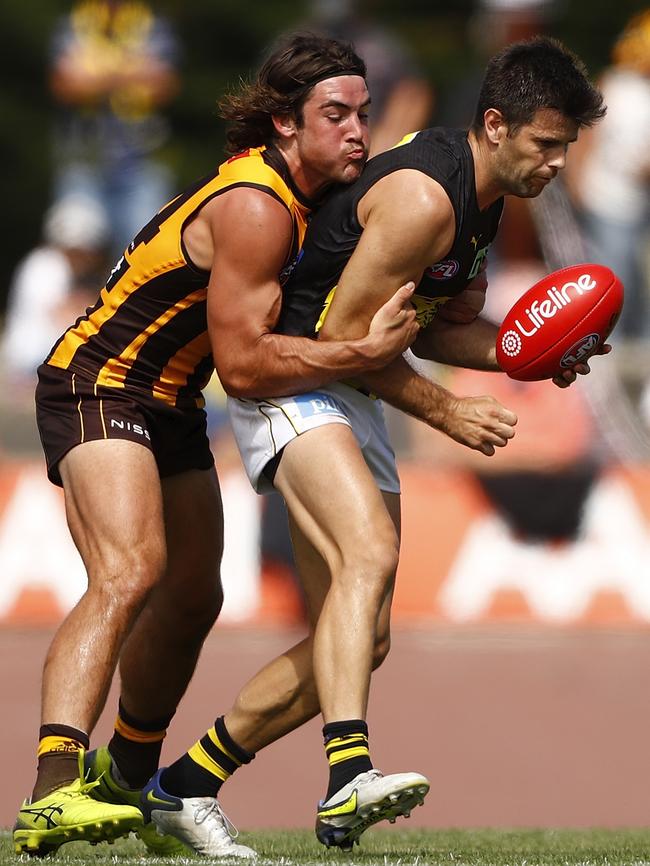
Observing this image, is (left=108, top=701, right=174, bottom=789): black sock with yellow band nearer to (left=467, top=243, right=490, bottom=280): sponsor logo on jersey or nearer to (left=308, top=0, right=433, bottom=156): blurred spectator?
(left=467, top=243, right=490, bottom=280): sponsor logo on jersey

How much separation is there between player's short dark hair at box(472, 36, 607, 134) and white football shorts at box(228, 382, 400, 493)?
1035 mm

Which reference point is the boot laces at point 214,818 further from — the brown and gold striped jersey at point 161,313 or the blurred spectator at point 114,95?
the blurred spectator at point 114,95

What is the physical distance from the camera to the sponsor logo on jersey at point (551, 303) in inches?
219

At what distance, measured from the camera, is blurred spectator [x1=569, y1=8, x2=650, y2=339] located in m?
13.0

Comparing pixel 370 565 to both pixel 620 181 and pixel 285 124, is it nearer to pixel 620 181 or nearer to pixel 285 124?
pixel 285 124

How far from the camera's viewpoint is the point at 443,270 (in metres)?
5.47

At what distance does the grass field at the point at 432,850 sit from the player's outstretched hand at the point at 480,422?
1.30 metres

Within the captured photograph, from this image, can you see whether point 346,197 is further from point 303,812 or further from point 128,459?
point 303,812

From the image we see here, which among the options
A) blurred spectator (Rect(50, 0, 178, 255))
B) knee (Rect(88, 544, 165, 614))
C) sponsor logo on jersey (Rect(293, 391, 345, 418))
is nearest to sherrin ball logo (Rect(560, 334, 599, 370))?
sponsor logo on jersey (Rect(293, 391, 345, 418))

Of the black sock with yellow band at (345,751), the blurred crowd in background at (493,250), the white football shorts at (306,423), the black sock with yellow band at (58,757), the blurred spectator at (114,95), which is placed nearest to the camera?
the black sock with yellow band at (345,751)

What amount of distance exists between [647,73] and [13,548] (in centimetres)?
610

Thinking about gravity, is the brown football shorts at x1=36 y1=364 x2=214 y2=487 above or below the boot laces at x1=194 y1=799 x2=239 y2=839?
above

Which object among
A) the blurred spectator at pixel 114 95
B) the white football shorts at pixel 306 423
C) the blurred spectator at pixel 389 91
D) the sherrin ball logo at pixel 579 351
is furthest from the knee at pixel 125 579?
the blurred spectator at pixel 114 95

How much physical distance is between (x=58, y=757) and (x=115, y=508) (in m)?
0.78
